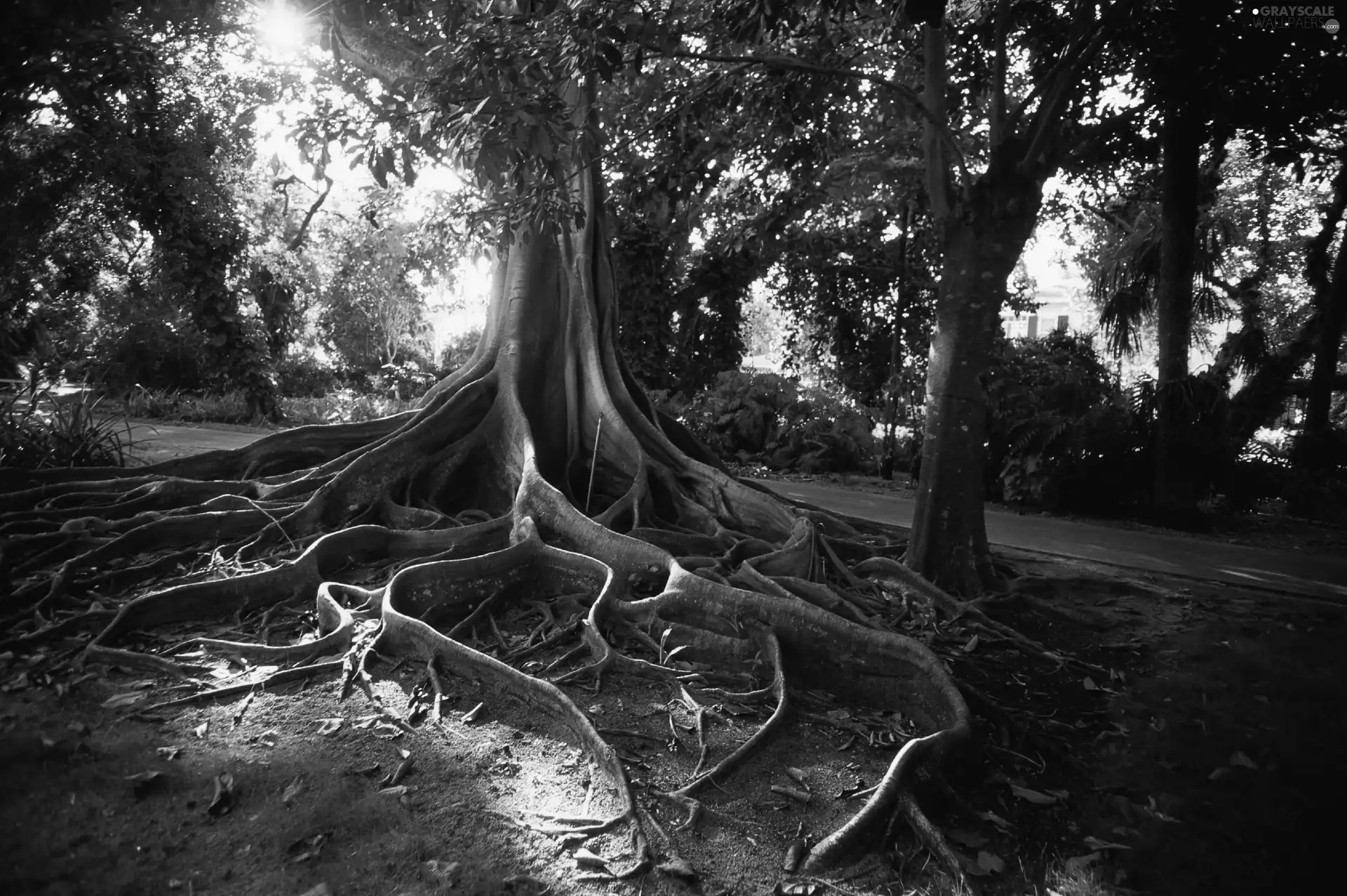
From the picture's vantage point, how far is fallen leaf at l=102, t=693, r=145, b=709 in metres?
4.05

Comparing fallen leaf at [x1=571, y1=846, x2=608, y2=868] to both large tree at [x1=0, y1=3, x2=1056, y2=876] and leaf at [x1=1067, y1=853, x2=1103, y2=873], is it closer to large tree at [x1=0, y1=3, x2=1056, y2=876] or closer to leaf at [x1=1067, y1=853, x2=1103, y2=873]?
large tree at [x1=0, y1=3, x2=1056, y2=876]

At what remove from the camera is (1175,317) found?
32.8ft

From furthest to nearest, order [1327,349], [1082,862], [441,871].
A: [1327,349] < [1082,862] < [441,871]

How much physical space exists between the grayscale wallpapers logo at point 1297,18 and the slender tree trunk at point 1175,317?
133 inches

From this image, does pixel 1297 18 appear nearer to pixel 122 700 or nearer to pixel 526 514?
pixel 526 514

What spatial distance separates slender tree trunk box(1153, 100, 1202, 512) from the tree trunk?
422 cm

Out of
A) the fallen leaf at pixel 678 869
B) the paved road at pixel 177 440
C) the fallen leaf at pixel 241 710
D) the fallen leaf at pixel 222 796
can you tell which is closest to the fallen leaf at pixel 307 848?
the fallen leaf at pixel 222 796

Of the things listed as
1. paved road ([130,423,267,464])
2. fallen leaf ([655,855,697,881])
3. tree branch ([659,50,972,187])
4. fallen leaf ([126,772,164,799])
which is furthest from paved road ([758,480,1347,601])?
paved road ([130,423,267,464])

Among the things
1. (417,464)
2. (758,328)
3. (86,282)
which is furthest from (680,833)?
(758,328)

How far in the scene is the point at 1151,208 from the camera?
14570mm

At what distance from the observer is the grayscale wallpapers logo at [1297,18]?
580 centimetres

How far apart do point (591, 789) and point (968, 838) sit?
62.1 inches

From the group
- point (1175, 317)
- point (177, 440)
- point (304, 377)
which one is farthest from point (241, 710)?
point (304, 377)

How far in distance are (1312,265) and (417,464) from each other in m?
13.7
